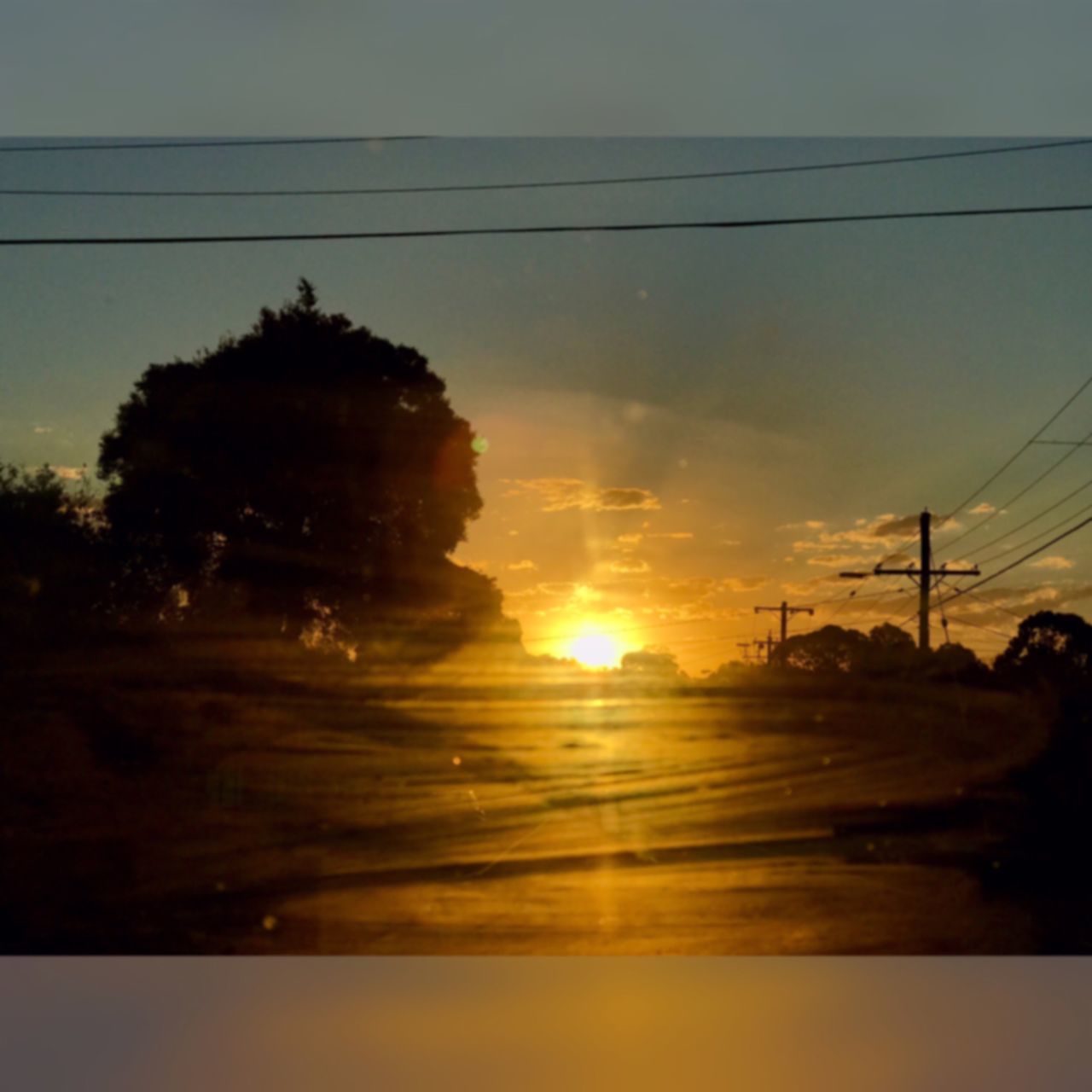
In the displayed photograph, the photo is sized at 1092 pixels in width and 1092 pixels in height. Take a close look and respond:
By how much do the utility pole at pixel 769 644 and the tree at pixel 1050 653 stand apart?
0.97m

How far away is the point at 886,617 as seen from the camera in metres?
5.93

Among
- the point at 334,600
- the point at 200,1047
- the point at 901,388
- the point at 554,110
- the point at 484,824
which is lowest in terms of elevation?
the point at 200,1047

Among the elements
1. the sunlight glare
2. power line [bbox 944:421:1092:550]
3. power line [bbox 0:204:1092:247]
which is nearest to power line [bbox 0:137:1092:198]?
power line [bbox 0:204:1092:247]

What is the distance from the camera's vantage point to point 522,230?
19.8 feet

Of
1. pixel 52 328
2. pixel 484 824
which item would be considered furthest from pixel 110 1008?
pixel 52 328

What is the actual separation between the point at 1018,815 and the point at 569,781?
1842 millimetres

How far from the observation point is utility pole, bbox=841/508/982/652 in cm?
564

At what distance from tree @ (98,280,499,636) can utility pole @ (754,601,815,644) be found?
45.2 inches

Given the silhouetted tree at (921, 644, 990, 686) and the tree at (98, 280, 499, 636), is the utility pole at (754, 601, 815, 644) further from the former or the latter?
the tree at (98, 280, 499, 636)

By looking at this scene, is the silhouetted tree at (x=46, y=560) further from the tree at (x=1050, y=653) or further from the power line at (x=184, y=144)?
the tree at (x=1050, y=653)

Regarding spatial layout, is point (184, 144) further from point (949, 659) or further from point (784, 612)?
point (949, 659)

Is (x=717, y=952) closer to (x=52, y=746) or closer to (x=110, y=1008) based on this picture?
(x=110, y=1008)

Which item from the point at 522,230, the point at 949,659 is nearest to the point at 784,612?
the point at 949,659

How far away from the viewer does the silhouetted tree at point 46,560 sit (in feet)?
18.8
